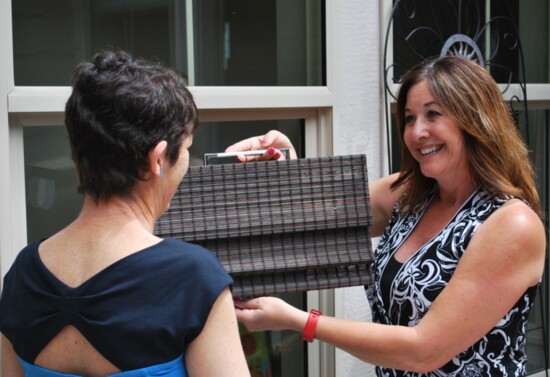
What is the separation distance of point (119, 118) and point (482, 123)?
960 millimetres

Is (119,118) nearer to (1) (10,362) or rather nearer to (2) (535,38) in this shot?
(1) (10,362)

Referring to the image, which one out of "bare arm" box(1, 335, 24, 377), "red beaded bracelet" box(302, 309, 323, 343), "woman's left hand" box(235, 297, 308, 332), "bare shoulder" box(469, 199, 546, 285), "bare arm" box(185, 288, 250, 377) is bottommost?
"red beaded bracelet" box(302, 309, 323, 343)

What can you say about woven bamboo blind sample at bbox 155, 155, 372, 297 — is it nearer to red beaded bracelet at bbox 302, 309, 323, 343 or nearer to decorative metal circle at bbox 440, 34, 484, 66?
red beaded bracelet at bbox 302, 309, 323, 343

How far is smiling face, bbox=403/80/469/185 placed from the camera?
1.75m

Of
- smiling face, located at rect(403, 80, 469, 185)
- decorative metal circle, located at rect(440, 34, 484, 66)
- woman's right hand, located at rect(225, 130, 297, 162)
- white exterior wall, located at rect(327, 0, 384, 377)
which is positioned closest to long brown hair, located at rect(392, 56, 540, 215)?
smiling face, located at rect(403, 80, 469, 185)

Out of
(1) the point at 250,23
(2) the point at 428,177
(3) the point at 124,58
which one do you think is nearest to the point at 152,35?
(1) the point at 250,23

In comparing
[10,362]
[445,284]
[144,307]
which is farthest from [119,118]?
[445,284]

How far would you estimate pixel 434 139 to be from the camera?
1772 millimetres

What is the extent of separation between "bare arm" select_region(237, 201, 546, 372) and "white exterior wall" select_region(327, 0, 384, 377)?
0.89 m

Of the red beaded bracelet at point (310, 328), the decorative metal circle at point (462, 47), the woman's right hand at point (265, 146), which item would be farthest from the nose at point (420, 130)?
the decorative metal circle at point (462, 47)

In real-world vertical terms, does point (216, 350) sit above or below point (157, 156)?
below

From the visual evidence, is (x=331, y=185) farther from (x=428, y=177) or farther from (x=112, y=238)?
(x=112, y=238)

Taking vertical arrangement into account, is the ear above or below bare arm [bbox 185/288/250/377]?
above

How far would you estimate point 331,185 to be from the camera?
5.66 feet
